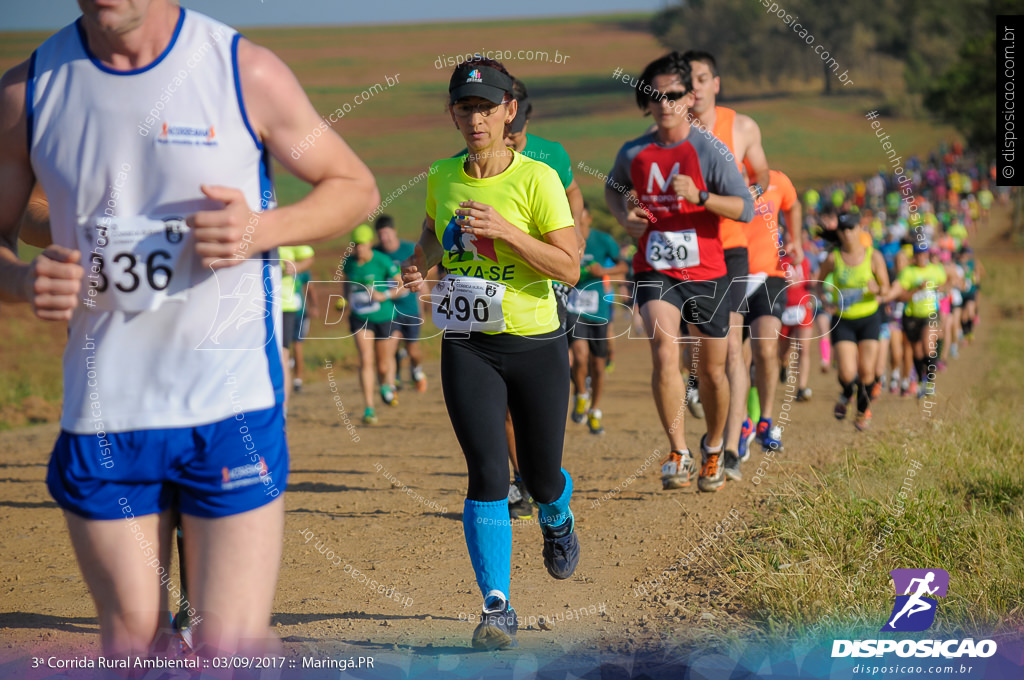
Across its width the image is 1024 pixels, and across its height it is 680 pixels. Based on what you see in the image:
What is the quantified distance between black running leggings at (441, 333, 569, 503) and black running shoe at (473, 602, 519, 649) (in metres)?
0.44

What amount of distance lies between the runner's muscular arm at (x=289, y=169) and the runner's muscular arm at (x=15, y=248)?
289 mm

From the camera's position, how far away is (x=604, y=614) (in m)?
4.37

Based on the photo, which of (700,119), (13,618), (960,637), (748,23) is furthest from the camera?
(748,23)

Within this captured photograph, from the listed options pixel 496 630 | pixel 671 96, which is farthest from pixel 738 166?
pixel 496 630

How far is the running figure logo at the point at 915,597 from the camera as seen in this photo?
12.8 feet

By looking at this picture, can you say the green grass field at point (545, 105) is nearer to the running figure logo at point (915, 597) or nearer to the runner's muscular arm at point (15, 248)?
the running figure logo at point (915, 597)

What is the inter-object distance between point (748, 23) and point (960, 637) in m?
46.5

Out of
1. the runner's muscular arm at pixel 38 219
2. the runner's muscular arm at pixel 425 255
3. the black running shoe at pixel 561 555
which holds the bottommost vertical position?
the black running shoe at pixel 561 555

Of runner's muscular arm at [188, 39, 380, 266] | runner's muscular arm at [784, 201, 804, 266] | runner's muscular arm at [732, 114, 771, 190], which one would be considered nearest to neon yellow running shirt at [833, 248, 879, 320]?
runner's muscular arm at [784, 201, 804, 266]

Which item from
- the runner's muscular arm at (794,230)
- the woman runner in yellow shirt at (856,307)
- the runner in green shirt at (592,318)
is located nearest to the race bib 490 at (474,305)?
the runner's muscular arm at (794,230)

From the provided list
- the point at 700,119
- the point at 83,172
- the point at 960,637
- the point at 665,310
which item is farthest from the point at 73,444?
the point at 700,119

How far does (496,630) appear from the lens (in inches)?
146

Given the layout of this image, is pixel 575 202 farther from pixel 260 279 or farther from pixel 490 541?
pixel 260 279

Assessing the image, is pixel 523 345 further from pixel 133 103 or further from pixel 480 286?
pixel 133 103
